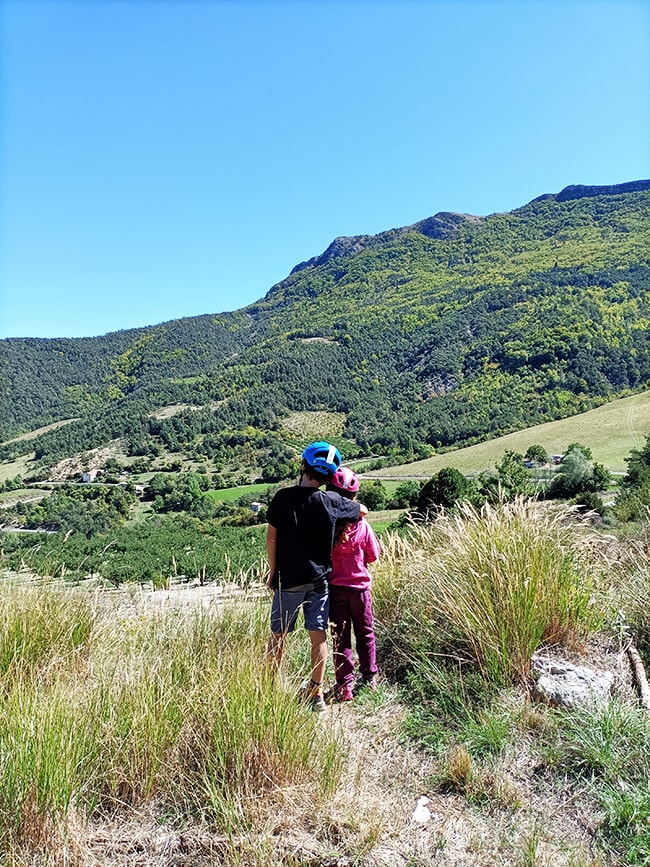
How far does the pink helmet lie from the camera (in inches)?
139

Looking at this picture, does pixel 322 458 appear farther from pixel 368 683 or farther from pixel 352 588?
pixel 368 683

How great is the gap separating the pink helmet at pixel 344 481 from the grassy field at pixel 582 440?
54.1 meters

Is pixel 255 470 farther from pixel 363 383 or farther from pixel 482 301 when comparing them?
pixel 482 301

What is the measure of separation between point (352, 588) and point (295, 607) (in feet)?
1.61

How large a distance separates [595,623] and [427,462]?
270ft

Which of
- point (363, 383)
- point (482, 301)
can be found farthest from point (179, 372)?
point (482, 301)

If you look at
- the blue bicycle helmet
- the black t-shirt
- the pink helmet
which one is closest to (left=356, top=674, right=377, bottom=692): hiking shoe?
the black t-shirt

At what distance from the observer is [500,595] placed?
341cm

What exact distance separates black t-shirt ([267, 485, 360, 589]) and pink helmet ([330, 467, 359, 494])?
0.98ft

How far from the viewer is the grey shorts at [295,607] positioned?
3.26 m

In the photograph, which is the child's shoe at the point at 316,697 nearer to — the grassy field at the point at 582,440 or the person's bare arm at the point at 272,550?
the person's bare arm at the point at 272,550

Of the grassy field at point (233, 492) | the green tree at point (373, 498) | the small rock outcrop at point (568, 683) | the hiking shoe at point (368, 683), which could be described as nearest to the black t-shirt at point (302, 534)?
the hiking shoe at point (368, 683)

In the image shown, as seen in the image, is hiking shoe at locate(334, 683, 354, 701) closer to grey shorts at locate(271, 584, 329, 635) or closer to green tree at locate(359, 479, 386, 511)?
grey shorts at locate(271, 584, 329, 635)

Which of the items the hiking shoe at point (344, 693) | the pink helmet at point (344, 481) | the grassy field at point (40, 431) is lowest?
the hiking shoe at point (344, 693)
